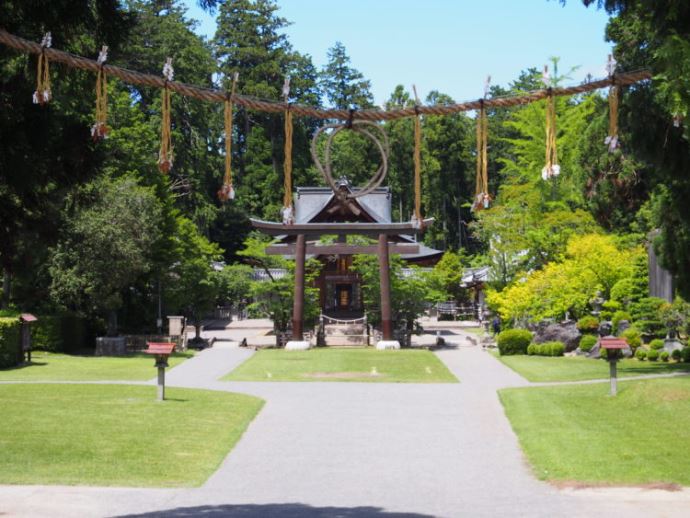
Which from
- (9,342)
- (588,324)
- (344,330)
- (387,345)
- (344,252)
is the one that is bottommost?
(387,345)

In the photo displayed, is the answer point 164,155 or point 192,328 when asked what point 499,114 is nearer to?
Result: point 192,328

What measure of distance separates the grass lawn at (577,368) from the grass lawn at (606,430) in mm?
3427

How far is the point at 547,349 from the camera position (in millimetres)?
38312

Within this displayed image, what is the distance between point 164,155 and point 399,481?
6.02m

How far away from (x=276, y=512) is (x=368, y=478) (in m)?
2.66

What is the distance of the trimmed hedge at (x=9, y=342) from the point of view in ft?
106

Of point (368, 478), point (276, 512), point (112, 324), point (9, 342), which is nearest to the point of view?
point (276, 512)

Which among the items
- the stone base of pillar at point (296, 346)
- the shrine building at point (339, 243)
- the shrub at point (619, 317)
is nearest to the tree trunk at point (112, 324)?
the stone base of pillar at point (296, 346)

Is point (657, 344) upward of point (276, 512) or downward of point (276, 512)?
upward

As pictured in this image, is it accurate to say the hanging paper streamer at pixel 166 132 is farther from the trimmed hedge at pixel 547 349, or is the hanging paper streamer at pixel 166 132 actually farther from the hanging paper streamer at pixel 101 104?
the trimmed hedge at pixel 547 349

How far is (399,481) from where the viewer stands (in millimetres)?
13812

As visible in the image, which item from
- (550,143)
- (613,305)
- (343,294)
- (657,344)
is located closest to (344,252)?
(613,305)

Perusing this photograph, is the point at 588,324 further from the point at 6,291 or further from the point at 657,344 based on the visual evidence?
the point at 6,291

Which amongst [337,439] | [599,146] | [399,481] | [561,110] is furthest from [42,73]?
[561,110]
